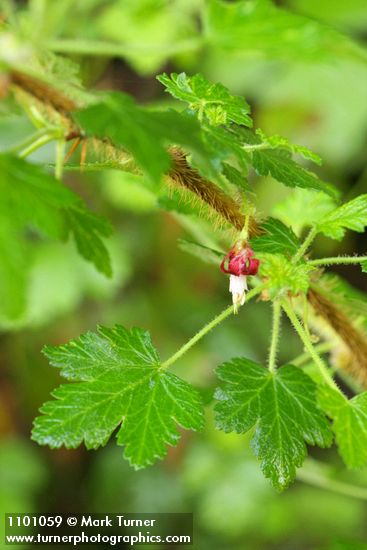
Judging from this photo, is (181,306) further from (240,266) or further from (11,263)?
(11,263)

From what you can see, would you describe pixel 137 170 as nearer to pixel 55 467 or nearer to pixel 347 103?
pixel 347 103

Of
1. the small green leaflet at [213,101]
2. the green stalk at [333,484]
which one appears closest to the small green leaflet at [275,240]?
the small green leaflet at [213,101]

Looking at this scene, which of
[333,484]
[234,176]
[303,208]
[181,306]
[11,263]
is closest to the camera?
[11,263]

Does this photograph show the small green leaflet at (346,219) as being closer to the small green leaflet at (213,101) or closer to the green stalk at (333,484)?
the small green leaflet at (213,101)

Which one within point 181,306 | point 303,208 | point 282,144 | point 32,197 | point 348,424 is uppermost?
point 181,306

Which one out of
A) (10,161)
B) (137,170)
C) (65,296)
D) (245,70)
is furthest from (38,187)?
(245,70)

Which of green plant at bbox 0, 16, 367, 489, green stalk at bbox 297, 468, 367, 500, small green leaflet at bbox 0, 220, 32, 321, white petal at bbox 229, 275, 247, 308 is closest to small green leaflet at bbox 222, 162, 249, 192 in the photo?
green plant at bbox 0, 16, 367, 489

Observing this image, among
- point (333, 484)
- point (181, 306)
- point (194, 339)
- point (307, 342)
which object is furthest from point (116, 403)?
A: point (181, 306)

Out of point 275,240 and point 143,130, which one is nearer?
point 143,130
